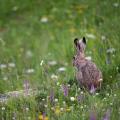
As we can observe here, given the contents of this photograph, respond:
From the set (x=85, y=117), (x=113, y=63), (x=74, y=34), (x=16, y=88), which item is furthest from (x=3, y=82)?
(x=74, y=34)

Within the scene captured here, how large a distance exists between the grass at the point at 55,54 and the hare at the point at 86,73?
11cm

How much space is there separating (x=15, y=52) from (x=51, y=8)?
2162 mm

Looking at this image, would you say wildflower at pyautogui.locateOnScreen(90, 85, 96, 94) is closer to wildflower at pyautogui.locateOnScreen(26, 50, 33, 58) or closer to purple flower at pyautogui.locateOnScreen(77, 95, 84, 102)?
purple flower at pyautogui.locateOnScreen(77, 95, 84, 102)

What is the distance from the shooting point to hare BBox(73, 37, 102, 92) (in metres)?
6.88

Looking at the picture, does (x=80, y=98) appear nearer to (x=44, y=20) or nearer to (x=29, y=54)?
(x=29, y=54)

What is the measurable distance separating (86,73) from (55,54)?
4.86 meters

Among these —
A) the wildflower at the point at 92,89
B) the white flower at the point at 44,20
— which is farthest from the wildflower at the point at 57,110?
the white flower at the point at 44,20

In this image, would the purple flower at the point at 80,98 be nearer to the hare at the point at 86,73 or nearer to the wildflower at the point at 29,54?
the hare at the point at 86,73

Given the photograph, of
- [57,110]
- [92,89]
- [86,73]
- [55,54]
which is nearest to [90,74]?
[86,73]

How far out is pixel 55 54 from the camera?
11.7m

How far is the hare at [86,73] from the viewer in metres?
6.88

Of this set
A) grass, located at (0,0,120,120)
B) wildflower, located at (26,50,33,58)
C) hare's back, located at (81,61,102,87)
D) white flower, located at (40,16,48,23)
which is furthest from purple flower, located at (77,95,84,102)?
white flower, located at (40,16,48,23)

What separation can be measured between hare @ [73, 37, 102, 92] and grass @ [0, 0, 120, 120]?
108 millimetres

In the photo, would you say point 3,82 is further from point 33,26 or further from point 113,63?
point 33,26
